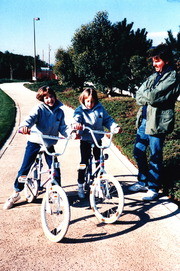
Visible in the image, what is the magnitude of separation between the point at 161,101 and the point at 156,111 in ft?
0.55

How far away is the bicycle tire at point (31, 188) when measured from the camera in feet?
11.5

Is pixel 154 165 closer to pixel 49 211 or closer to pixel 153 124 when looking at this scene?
pixel 153 124

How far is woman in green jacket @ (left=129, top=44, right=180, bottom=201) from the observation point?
11.3 ft

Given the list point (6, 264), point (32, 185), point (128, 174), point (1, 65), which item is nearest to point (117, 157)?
point (128, 174)

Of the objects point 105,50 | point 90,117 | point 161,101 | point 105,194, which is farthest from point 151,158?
point 105,50

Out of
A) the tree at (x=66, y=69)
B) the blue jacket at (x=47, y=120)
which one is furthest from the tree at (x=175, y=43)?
the blue jacket at (x=47, y=120)

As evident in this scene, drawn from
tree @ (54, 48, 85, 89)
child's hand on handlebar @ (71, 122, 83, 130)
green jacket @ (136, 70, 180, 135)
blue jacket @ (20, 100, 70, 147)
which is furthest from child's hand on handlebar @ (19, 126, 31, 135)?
tree @ (54, 48, 85, 89)

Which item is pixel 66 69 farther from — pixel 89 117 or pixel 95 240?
pixel 95 240

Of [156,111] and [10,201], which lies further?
[156,111]

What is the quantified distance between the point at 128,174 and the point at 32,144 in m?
2.01

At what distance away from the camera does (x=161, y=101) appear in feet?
11.5

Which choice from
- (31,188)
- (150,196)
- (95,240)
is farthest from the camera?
(150,196)

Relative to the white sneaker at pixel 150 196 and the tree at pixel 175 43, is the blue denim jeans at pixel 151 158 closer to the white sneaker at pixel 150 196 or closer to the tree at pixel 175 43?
the white sneaker at pixel 150 196

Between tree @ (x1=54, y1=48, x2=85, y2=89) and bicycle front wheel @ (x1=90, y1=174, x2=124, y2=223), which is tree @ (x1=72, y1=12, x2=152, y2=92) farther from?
bicycle front wheel @ (x1=90, y1=174, x2=124, y2=223)
